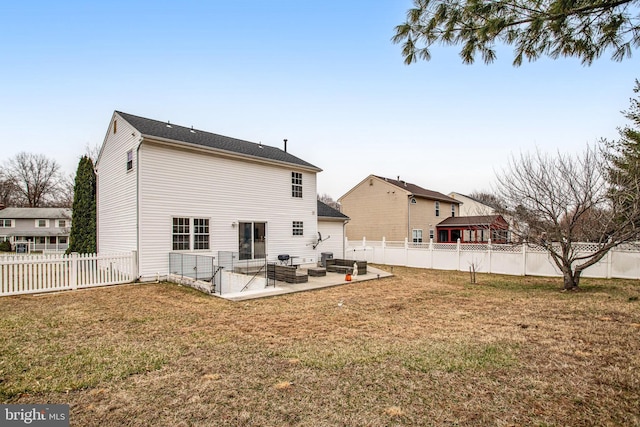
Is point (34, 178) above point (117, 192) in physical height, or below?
above

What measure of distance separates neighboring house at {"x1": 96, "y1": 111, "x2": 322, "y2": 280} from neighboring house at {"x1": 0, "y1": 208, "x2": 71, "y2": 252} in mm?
33405

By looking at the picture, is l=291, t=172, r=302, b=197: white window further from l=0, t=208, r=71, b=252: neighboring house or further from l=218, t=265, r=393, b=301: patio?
l=0, t=208, r=71, b=252: neighboring house

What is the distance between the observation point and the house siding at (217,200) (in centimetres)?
1120

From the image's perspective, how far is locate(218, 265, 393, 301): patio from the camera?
891 centimetres

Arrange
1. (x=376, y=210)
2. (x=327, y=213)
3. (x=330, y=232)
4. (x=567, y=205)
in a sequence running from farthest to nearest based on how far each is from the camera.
Result: (x=376, y=210) → (x=327, y=213) → (x=330, y=232) → (x=567, y=205)

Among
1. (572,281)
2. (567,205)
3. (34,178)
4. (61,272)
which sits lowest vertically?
(572,281)

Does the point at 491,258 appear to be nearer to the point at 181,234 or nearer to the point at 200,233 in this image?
the point at 200,233

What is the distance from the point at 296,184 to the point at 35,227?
139ft

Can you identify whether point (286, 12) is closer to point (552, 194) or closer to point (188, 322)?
point (188, 322)

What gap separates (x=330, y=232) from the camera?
713 inches

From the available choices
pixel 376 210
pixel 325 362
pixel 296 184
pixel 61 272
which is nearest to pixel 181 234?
pixel 61 272

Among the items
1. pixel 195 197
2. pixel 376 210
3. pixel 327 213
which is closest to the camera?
pixel 195 197

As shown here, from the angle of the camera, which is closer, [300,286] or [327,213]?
[300,286]

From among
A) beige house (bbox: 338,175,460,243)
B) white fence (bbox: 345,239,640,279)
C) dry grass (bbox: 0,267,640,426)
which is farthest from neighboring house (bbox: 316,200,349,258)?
dry grass (bbox: 0,267,640,426)
